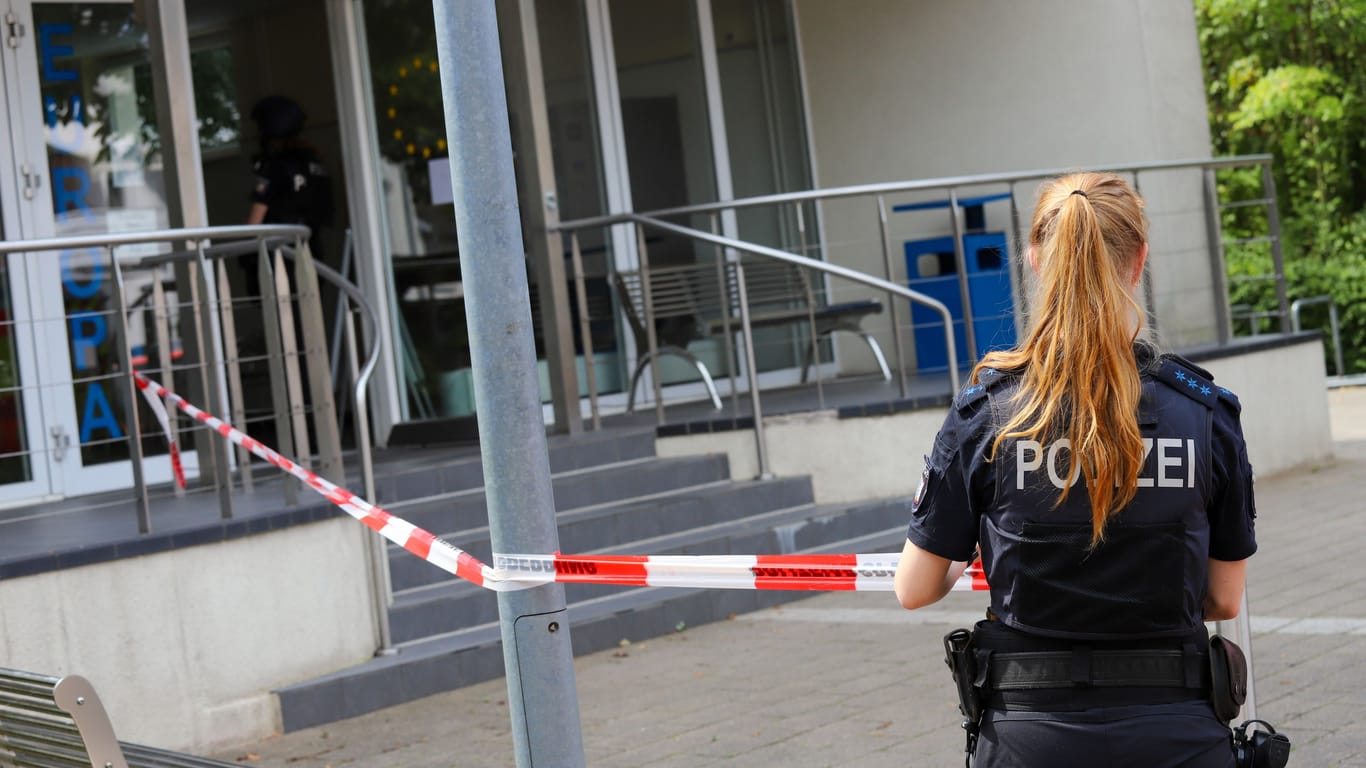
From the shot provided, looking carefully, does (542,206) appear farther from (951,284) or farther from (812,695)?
(951,284)

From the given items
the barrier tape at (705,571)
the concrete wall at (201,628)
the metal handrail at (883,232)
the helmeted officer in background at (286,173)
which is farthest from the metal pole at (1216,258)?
the barrier tape at (705,571)

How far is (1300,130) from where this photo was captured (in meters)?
20.5

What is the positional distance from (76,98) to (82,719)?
5.96 metres

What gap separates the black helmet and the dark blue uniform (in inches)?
284

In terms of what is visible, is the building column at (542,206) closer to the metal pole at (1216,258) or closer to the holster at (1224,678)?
the metal pole at (1216,258)

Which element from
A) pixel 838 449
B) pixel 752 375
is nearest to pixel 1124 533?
pixel 752 375

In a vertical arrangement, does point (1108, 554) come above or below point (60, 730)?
above

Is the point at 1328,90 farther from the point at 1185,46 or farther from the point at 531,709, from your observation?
the point at 531,709

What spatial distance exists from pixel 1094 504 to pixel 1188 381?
228mm

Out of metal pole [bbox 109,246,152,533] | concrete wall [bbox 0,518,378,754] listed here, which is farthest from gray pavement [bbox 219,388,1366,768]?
metal pole [bbox 109,246,152,533]

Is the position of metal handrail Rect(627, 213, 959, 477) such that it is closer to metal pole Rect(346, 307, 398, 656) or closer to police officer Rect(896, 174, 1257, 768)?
metal pole Rect(346, 307, 398, 656)

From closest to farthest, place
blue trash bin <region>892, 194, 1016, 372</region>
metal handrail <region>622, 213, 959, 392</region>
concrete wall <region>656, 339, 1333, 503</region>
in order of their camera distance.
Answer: metal handrail <region>622, 213, 959, 392</region>, concrete wall <region>656, 339, 1333, 503</region>, blue trash bin <region>892, 194, 1016, 372</region>

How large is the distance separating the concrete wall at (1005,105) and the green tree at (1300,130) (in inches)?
325

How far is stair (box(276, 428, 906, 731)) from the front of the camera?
5789mm
